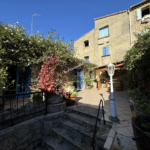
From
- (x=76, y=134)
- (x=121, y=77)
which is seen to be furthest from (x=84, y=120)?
(x=121, y=77)

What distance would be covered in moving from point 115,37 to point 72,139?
992cm

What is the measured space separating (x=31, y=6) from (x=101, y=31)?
7621 millimetres

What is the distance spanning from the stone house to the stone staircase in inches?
215

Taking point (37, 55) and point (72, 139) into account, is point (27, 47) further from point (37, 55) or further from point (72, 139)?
point (72, 139)

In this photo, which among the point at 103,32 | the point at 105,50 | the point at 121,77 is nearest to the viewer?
the point at 121,77

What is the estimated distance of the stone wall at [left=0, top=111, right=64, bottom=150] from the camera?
2110mm

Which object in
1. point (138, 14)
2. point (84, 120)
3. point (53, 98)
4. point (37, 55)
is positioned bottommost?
point (84, 120)

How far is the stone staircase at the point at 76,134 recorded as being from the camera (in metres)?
2.07

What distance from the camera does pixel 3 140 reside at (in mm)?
2047

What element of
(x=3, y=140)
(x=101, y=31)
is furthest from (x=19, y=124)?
(x=101, y=31)

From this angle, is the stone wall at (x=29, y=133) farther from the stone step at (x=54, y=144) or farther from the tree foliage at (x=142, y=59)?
the tree foliage at (x=142, y=59)

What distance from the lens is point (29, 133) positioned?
8.21 ft

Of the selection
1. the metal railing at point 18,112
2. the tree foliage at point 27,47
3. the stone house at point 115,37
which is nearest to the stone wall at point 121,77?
the stone house at point 115,37

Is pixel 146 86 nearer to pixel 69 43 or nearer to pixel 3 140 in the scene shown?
pixel 69 43
